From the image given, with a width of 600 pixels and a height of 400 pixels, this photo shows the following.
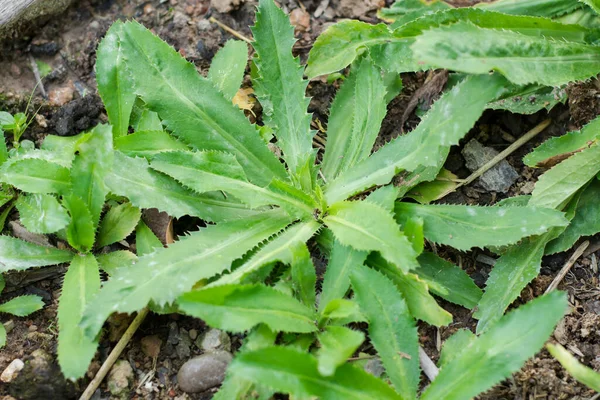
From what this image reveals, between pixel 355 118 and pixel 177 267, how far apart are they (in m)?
0.98

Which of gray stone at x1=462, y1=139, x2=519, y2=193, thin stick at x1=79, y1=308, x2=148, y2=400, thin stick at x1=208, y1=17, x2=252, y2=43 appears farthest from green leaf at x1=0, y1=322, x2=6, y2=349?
gray stone at x1=462, y1=139, x2=519, y2=193

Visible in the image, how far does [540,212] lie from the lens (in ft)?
7.23

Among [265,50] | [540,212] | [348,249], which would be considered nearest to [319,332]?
[348,249]

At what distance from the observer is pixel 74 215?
2367mm

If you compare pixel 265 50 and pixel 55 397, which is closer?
pixel 55 397

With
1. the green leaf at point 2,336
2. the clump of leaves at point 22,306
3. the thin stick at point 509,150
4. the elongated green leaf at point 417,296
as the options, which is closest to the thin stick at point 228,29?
the thin stick at point 509,150

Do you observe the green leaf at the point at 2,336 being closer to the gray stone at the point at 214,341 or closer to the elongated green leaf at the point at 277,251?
the gray stone at the point at 214,341

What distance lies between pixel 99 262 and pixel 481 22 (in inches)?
72.3

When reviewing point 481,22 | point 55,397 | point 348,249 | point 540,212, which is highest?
point 481,22

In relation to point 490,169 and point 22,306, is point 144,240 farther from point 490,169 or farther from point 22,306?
point 490,169

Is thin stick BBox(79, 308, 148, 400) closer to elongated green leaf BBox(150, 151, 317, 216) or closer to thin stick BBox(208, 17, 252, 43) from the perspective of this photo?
elongated green leaf BBox(150, 151, 317, 216)

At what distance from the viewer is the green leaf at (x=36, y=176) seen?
243cm

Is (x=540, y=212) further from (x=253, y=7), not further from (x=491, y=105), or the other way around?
(x=253, y=7)

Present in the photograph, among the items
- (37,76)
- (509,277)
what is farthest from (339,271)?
(37,76)
